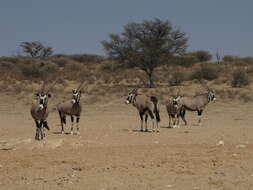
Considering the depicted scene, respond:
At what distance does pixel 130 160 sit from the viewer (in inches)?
420

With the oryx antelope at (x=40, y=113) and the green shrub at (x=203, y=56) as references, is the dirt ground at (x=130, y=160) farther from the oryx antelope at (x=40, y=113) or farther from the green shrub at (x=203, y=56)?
the green shrub at (x=203, y=56)

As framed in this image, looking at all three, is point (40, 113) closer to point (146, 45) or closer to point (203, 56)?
point (146, 45)

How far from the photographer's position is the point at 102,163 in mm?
10367

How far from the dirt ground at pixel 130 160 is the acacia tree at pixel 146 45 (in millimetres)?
23145

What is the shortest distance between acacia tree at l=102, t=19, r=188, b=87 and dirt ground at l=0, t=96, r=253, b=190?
23.1m

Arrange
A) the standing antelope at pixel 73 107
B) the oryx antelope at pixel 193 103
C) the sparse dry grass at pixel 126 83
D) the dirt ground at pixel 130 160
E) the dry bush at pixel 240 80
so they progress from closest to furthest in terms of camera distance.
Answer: the dirt ground at pixel 130 160, the standing antelope at pixel 73 107, the oryx antelope at pixel 193 103, the sparse dry grass at pixel 126 83, the dry bush at pixel 240 80

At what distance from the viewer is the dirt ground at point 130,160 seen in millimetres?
8648

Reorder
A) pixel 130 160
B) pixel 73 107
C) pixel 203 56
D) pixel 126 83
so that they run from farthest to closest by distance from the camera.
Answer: pixel 203 56 < pixel 126 83 < pixel 73 107 < pixel 130 160

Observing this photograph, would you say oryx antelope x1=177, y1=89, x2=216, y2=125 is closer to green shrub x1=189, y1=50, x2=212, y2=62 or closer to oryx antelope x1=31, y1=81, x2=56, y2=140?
oryx antelope x1=31, y1=81, x2=56, y2=140

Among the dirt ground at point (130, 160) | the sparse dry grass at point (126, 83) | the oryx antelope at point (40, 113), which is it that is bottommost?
the dirt ground at point (130, 160)

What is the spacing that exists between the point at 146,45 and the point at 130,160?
31381mm

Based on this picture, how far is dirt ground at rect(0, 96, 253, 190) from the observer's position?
28.4 feet

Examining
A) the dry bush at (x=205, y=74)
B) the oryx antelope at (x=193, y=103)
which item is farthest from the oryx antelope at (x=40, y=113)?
the dry bush at (x=205, y=74)

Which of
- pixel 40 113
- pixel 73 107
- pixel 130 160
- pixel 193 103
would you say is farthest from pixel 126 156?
pixel 193 103
